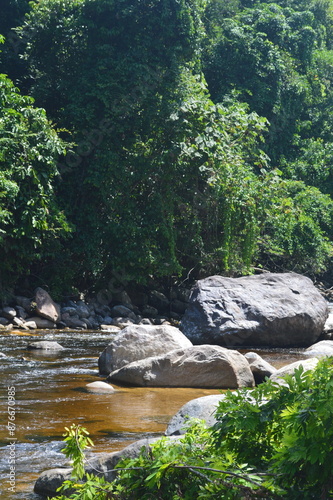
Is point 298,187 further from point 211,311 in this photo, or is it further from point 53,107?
point 211,311

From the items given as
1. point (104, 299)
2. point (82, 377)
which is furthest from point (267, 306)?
point (104, 299)

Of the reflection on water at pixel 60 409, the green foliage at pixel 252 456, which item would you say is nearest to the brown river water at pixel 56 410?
the reflection on water at pixel 60 409

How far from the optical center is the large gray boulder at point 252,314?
35.6ft

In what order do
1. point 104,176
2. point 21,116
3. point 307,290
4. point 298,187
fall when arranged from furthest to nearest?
point 298,187
point 104,176
point 21,116
point 307,290

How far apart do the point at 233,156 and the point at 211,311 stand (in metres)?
6.20

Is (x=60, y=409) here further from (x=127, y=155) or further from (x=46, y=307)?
(x=127, y=155)

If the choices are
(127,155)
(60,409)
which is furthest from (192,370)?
(127,155)

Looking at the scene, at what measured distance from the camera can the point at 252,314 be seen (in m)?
11.1

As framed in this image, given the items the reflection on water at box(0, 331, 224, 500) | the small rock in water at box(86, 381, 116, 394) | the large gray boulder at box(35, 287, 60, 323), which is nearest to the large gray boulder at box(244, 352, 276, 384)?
the reflection on water at box(0, 331, 224, 500)

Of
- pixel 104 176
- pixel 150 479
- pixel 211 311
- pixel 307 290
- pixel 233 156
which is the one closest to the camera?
pixel 150 479

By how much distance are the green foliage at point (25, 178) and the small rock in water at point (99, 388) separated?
249 inches

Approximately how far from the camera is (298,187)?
20828 mm

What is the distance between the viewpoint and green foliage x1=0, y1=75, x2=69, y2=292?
13070 mm

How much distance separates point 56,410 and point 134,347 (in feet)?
6.72
